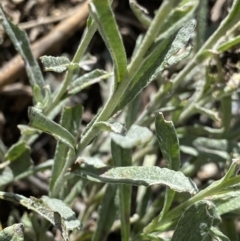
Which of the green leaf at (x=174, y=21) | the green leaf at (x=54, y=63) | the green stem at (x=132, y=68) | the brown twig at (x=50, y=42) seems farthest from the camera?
the brown twig at (x=50, y=42)

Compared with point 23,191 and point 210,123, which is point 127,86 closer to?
point 23,191

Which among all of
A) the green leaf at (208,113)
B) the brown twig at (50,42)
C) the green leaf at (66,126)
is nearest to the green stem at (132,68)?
the green leaf at (66,126)

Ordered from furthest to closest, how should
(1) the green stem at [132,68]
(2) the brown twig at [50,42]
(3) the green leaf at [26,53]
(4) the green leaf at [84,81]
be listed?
(2) the brown twig at [50,42]
(3) the green leaf at [26,53]
(4) the green leaf at [84,81]
(1) the green stem at [132,68]

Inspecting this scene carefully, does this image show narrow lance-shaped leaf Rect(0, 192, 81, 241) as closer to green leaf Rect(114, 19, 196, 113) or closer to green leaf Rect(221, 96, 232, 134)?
green leaf Rect(114, 19, 196, 113)

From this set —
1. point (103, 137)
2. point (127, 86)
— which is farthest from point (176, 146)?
point (103, 137)

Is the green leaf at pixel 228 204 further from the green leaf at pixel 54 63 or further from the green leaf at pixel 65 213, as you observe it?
the green leaf at pixel 54 63

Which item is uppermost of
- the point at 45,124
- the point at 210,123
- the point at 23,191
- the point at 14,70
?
the point at 45,124

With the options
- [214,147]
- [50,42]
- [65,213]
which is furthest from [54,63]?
[50,42]

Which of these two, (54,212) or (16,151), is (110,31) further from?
(16,151)
